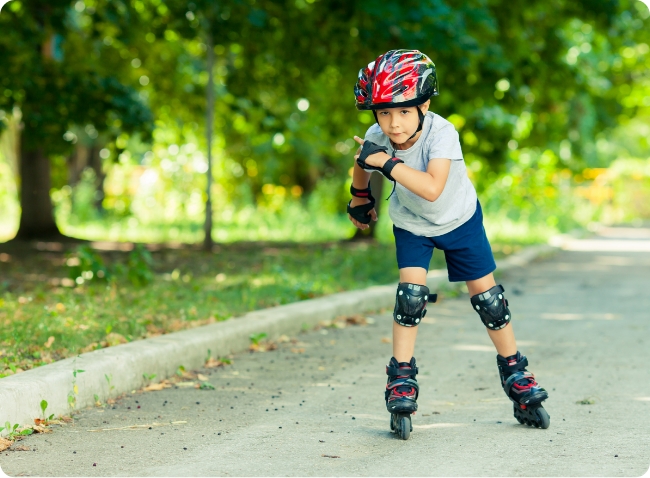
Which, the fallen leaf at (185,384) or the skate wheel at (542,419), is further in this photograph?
the fallen leaf at (185,384)

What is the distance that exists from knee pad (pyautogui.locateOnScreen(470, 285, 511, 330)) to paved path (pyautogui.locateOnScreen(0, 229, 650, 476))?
0.51 metres

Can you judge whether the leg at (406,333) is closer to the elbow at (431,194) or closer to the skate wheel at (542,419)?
the elbow at (431,194)

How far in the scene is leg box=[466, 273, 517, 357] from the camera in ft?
15.0

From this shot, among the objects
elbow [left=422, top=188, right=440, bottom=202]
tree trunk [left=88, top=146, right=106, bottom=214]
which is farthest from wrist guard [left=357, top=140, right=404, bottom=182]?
tree trunk [left=88, top=146, right=106, bottom=214]

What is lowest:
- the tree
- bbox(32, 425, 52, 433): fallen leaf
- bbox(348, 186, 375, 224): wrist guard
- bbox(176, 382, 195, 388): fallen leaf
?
bbox(176, 382, 195, 388): fallen leaf

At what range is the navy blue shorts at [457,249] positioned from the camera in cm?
443

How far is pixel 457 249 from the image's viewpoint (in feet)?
14.7

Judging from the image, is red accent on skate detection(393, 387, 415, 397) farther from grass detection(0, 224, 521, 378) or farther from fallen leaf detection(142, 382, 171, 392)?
grass detection(0, 224, 521, 378)

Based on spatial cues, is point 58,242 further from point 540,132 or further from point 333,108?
point 540,132

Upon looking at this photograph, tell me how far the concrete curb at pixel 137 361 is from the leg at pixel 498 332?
6.69 ft

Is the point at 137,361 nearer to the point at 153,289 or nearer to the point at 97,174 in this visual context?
the point at 153,289

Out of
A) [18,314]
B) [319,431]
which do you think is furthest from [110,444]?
[18,314]

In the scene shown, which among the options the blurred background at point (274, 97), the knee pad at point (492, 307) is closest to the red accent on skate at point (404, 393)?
the knee pad at point (492, 307)

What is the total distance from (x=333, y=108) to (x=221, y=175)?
10.8m
